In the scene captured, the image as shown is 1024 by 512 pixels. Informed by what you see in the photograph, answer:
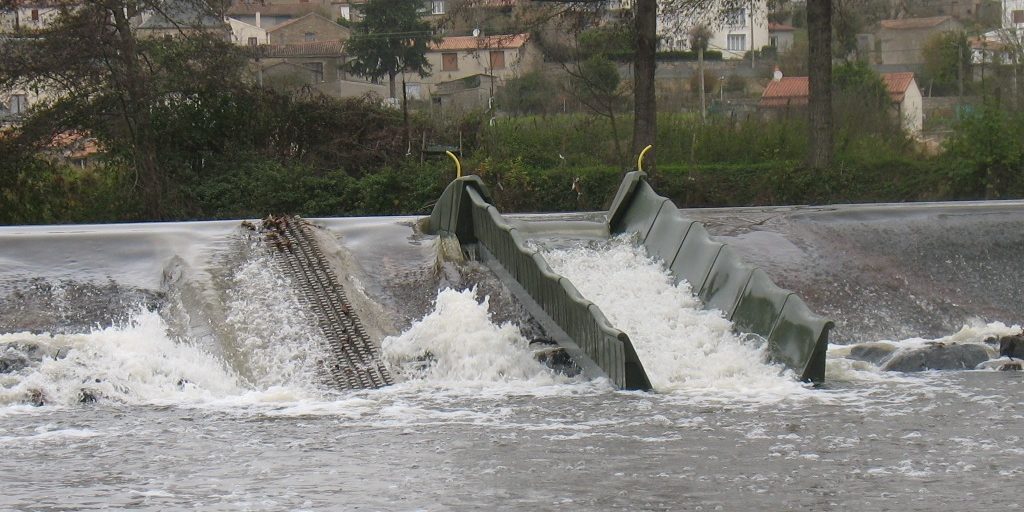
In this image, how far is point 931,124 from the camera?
34.3 meters

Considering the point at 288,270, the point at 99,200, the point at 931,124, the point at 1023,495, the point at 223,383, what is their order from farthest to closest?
the point at 931,124 → the point at 99,200 → the point at 288,270 → the point at 223,383 → the point at 1023,495

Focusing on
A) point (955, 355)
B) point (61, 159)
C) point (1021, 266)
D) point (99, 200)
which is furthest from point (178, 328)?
point (61, 159)

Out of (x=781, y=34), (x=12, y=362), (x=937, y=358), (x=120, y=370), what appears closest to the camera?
(x=120, y=370)

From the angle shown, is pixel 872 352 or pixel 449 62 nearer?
pixel 872 352

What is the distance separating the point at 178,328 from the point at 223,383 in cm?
141

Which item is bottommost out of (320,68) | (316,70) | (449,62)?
(316,70)

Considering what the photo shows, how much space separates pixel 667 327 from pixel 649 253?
1.99 meters

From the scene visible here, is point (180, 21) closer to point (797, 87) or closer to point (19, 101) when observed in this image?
point (19, 101)

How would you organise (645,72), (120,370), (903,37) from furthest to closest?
(903,37), (645,72), (120,370)

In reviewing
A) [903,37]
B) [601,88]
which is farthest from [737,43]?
[601,88]

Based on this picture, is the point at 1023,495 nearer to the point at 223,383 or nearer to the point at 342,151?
the point at 223,383

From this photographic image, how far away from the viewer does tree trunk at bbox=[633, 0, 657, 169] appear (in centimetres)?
2450

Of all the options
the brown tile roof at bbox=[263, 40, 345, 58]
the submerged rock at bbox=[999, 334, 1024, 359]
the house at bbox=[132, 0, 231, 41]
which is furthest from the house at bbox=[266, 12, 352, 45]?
the submerged rock at bbox=[999, 334, 1024, 359]

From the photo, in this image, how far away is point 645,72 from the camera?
24531 millimetres
